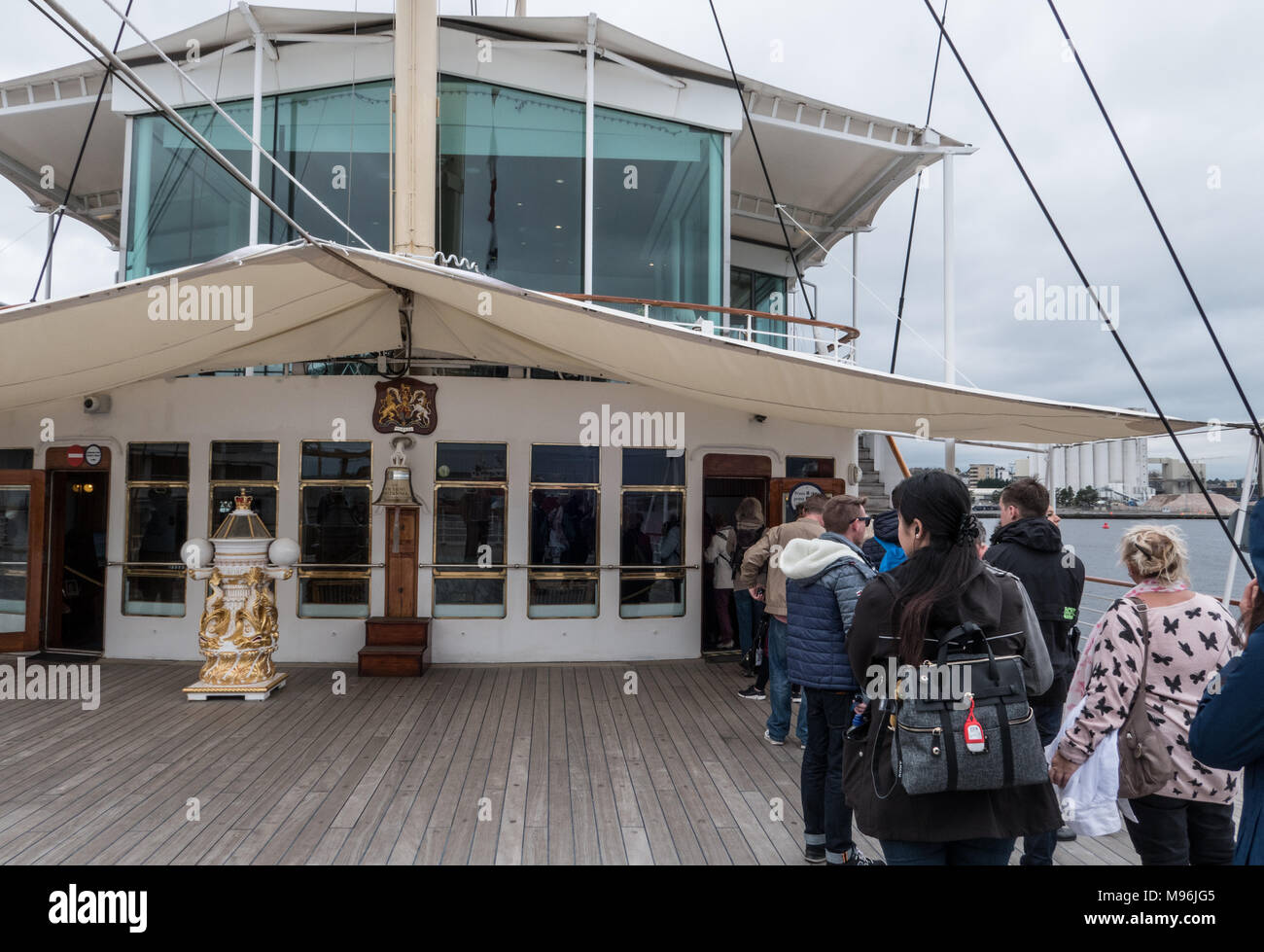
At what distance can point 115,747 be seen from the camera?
213 inches

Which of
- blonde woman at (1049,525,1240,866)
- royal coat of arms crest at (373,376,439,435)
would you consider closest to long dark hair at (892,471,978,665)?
blonde woman at (1049,525,1240,866)

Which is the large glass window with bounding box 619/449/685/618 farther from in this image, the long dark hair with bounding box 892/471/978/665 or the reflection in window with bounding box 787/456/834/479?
the long dark hair with bounding box 892/471/978/665

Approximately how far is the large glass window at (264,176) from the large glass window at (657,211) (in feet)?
8.42

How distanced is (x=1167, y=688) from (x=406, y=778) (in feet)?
13.5

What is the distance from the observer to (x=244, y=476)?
8.33 meters

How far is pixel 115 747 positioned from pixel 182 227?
21.1ft

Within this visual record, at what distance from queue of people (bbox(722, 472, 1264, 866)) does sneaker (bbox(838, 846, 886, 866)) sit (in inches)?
0.4

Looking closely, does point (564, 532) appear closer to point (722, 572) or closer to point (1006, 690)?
point (722, 572)

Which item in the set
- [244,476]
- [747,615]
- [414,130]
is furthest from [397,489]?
[747,615]

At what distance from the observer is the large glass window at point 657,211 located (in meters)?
9.22

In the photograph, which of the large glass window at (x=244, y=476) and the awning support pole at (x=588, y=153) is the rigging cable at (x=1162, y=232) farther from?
the large glass window at (x=244, y=476)

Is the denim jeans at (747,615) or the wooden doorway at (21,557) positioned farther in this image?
the wooden doorway at (21,557)

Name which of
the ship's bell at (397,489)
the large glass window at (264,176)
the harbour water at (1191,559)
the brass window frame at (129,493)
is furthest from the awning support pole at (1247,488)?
the brass window frame at (129,493)

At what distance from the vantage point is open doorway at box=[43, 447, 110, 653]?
8.57m
